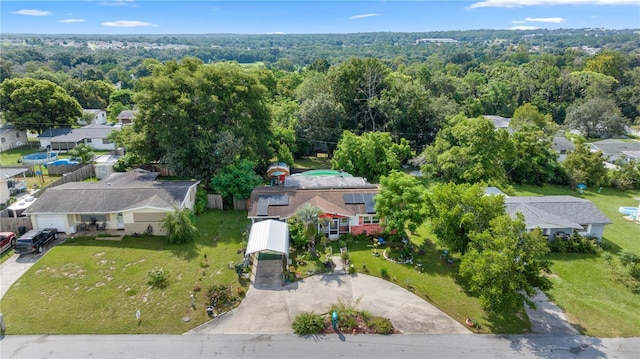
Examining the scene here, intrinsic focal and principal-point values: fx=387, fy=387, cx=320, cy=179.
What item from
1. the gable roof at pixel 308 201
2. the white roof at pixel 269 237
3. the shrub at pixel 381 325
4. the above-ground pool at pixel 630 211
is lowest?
the above-ground pool at pixel 630 211

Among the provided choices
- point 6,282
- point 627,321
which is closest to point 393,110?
point 627,321

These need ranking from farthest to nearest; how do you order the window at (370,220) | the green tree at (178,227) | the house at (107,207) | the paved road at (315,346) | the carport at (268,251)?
the window at (370,220) → the house at (107,207) → the green tree at (178,227) → the carport at (268,251) → the paved road at (315,346)

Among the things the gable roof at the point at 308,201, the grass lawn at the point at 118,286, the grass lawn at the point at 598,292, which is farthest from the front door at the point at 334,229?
the grass lawn at the point at 598,292

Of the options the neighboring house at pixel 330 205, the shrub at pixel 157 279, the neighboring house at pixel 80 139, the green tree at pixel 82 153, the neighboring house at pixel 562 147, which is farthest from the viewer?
the neighboring house at pixel 562 147

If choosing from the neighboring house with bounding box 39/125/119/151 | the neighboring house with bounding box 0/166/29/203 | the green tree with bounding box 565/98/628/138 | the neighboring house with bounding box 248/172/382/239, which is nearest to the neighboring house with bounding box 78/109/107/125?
the neighboring house with bounding box 39/125/119/151

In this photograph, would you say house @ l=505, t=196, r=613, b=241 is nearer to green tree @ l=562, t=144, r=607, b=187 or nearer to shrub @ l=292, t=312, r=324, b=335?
green tree @ l=562, t=144, r=607, b=187

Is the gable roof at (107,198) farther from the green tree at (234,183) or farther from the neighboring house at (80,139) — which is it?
the neighboring house at (80,139)
